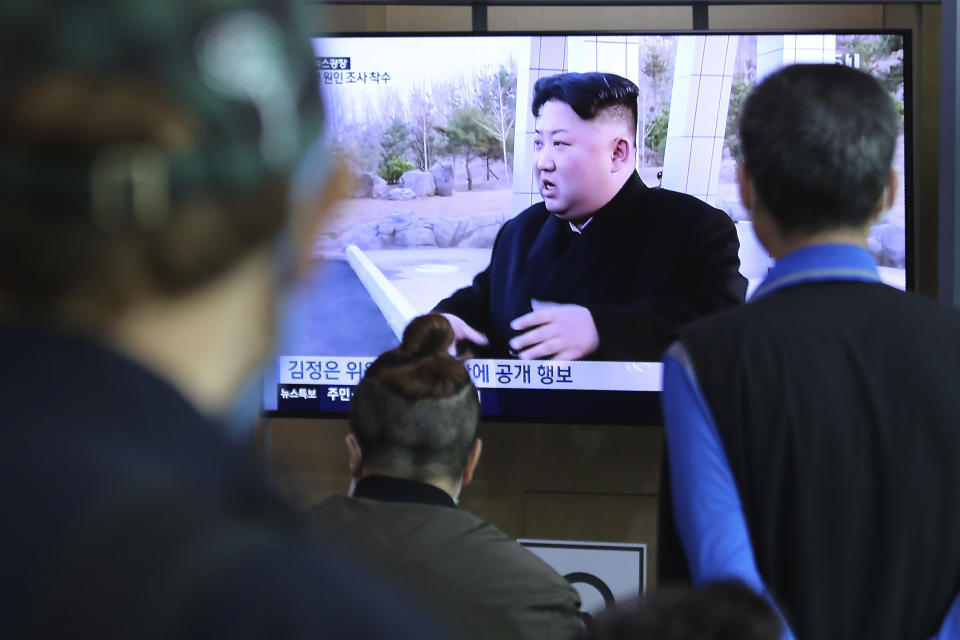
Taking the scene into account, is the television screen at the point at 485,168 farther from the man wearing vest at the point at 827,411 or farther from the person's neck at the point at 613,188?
the man wearing vest at the point at 827,411

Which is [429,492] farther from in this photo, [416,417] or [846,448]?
[846,448]

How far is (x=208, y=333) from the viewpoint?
0.42 metres

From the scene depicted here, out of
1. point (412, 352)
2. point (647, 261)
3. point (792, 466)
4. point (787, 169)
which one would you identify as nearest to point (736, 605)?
point (792, 466)

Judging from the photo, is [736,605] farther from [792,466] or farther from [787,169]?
[787,169]

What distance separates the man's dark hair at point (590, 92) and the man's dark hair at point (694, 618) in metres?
2.43

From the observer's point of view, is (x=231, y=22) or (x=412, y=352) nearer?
(x=231, y=22)

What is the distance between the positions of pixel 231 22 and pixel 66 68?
6 cm

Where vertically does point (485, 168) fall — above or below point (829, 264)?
above

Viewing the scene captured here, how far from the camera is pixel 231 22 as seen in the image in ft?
1.27

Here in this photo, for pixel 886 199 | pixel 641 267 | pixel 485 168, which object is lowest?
pixel 641 267

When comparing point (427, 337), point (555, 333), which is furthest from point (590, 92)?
point (427, 337)

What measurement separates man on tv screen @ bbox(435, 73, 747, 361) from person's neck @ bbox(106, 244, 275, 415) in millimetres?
2713

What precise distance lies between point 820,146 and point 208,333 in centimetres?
93

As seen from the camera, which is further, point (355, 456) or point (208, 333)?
point (355, 456)
